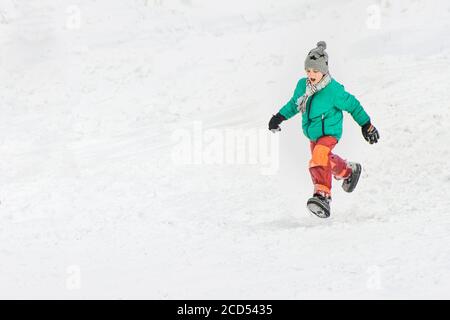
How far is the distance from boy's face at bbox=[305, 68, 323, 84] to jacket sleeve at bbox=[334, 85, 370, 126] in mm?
224

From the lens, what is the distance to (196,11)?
48.9 feet

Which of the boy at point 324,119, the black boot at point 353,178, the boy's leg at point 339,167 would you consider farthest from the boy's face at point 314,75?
the black boot at point 353,178

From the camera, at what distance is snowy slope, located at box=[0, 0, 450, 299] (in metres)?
5.35

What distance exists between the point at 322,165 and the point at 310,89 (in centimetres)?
70

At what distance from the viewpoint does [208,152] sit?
9141 mm

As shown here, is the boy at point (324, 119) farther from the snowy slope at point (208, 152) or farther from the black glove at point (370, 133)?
the snowy slope at point (208, 152)

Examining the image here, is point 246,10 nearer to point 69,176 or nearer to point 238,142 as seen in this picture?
point 238,142

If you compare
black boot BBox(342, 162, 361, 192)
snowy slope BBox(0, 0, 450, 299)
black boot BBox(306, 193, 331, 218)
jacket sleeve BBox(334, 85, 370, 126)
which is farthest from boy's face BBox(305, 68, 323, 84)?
snowy slope BBox(0, 0, 450, 299)

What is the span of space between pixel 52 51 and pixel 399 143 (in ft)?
26.6

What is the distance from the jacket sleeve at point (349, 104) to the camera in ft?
20.6

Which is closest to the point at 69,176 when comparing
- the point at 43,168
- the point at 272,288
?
the point at 43,168

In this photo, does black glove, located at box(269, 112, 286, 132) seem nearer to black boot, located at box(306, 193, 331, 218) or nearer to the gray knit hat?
the gray knit hat

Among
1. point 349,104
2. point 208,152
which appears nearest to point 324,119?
point 349,104

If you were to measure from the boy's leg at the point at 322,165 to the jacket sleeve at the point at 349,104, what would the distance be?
303mm
